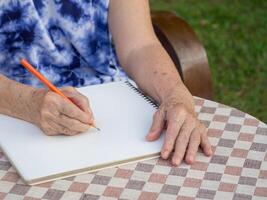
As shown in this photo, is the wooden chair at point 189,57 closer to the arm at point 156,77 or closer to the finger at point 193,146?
the arm at point 156,77

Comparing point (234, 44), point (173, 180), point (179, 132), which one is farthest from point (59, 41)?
point (234, 44)

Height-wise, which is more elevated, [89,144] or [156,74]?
[89,144]

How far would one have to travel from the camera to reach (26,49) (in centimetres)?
229

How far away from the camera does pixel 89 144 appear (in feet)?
5.92

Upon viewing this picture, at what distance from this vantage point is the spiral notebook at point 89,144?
5.65 feet

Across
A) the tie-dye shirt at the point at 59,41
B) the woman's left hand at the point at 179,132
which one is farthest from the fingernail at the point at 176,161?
the tie-dye shirt at the point at 59,41

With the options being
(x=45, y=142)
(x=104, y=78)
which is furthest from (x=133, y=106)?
(x=104, y=78)

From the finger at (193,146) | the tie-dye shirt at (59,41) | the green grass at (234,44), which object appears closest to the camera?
the finger at (193,146)

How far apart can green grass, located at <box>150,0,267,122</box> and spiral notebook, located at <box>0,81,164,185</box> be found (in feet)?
6.27

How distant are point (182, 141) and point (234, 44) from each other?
8.96 ft

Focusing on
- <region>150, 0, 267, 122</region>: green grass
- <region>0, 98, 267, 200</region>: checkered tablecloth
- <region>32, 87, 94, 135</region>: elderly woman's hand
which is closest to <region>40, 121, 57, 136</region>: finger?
<region>32, 87, 94, 135</region>: elderly woman's hand

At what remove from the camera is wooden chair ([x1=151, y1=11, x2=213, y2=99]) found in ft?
7.97

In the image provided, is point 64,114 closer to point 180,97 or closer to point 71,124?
point 71,124

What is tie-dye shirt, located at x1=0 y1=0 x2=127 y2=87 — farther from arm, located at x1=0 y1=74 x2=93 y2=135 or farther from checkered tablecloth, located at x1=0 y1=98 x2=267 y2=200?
checkered tablecloth, located at x1=0 y1=98 x2=267 y2=200
